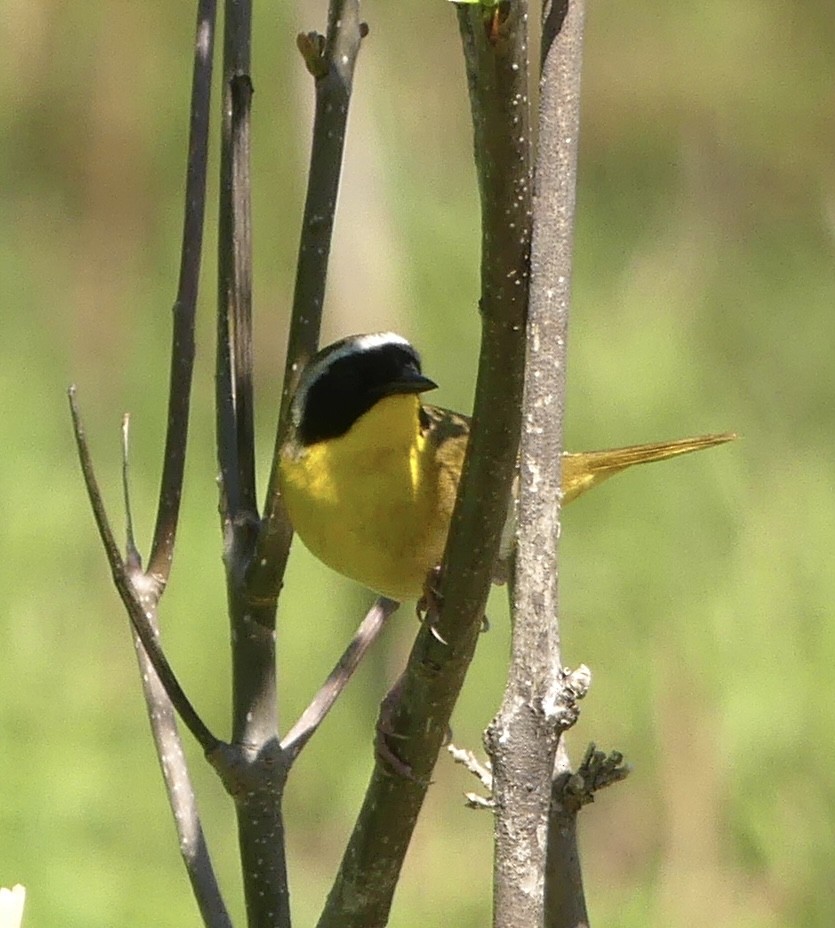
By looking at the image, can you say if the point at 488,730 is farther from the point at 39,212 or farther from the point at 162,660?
the point at 39,212

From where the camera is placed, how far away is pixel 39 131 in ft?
19.8

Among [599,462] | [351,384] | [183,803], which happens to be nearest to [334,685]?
[183,803]

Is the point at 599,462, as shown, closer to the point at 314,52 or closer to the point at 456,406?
the point at 314,52

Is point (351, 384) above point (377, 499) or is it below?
above

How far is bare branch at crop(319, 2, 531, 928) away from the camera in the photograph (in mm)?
898

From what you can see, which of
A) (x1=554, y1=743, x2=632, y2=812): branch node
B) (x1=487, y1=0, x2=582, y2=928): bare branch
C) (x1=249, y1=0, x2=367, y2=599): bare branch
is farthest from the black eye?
(x1=487, y1=0, x2=582, y2=928): bare branch

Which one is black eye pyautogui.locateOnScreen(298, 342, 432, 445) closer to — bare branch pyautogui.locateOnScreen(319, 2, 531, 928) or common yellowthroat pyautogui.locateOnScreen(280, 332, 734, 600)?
common yellowthroat pyautogui.locateOnScreen(280, 332, 734, 600)

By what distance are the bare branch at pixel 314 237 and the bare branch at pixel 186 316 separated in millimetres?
146

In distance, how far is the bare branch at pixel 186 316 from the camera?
4.90 feet

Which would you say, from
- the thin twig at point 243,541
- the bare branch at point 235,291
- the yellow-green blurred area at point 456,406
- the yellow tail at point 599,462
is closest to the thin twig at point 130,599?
the thin twig at point 243,541

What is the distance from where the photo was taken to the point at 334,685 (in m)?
1.60

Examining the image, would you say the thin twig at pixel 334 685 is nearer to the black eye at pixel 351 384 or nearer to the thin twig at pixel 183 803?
the thin twig at pixel 183 803

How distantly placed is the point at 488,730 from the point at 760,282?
183 inches

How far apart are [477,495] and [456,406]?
3.40 m
